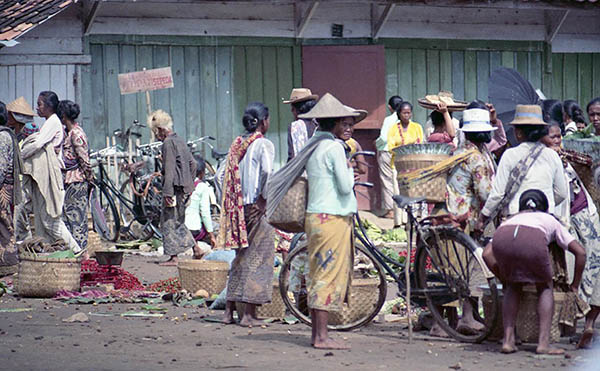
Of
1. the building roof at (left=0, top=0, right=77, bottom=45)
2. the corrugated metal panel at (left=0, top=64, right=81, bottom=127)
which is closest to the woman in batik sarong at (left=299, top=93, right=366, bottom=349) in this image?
the building roof at (left=0, top=0, right=77, bottom=45)

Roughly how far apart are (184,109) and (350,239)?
988 cm

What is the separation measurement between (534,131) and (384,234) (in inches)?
344

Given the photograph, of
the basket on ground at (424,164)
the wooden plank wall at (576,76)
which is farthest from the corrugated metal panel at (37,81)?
the basket on ground at (424,164)

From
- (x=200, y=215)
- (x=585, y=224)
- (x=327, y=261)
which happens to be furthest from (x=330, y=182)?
(x=200, y=215)

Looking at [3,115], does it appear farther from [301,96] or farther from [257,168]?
[257,168]

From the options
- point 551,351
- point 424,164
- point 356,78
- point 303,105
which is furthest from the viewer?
point 356,78

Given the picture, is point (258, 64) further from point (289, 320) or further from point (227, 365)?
point (227, 365)

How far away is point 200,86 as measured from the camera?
17.9m

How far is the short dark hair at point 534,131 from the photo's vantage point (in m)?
8.40

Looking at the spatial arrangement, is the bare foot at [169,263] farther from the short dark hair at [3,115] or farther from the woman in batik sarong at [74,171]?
the short dark hair at [3,115]

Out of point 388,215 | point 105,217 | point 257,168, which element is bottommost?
point 388,215

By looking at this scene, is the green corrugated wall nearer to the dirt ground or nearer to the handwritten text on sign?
the handwritten text on sign

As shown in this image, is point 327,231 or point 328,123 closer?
point 327,231

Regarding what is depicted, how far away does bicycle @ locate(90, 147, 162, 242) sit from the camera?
635 inches
